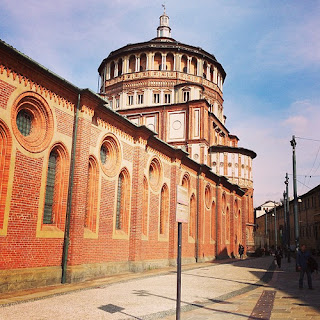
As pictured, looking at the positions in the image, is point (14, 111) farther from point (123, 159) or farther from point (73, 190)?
point (123, 159)

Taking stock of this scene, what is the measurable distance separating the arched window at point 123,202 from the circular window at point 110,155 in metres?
0.82

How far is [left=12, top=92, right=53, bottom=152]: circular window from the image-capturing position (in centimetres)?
1184

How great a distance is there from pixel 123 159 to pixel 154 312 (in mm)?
10317

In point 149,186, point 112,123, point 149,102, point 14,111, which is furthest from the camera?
point 149,102

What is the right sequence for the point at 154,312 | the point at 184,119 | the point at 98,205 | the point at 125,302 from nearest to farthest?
the point at 154,312 → the point at 125,302 → the point at 98,205 → the point at 184,119

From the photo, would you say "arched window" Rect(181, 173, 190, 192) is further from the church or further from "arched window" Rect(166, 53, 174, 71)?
"arched window" Rect(166, 53, 174, 71)

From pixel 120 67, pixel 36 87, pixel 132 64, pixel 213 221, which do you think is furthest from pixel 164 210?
pixel 120 67

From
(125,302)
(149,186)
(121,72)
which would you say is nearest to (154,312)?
(125,302)

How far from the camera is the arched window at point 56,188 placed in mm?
13117

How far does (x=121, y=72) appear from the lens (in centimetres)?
4247

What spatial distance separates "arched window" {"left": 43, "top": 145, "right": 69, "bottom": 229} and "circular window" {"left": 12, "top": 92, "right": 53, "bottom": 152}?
810 millimetres

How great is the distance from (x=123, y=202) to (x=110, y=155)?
8.05ft

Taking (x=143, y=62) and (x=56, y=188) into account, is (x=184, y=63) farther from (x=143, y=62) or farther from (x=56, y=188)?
(x=56, y=188)

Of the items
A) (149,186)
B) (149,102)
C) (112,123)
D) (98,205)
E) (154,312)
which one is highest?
(149,102)
